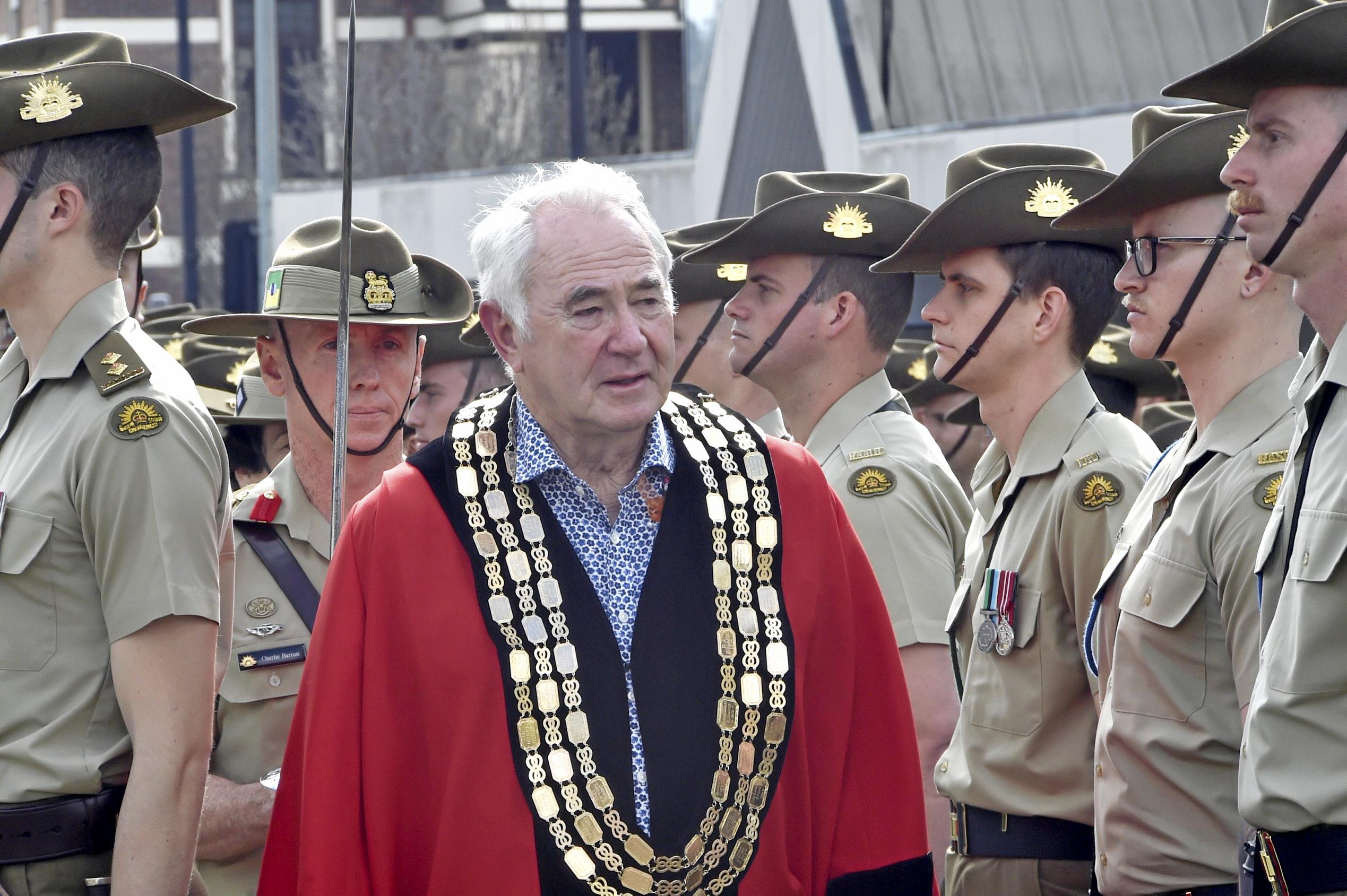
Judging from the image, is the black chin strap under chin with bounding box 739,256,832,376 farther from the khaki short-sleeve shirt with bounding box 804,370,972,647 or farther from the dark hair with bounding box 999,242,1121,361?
the dark hair with bounding box 999,242,1121,361

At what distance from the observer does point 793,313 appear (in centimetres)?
521

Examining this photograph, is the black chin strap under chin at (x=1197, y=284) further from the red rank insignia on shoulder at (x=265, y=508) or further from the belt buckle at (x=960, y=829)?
the red rank insignia on shoulder at (x=265, y=508)

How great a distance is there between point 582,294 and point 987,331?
63.2 inches

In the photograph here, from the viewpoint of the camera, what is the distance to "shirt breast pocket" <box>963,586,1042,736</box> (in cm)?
396

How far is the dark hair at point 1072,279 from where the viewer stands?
4.45 m

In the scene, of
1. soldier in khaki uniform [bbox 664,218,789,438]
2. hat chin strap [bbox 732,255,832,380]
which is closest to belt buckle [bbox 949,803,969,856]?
hat chin strap [bbox 732,255,832,380]

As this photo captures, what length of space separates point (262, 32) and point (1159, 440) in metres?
9.68

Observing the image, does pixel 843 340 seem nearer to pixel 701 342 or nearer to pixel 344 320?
pixel 701 342

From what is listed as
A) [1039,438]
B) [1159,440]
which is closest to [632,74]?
[1159,440]

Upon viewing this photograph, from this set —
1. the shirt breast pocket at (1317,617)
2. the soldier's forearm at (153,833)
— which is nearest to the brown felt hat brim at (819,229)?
the shirt breast pocket at (1317,617)

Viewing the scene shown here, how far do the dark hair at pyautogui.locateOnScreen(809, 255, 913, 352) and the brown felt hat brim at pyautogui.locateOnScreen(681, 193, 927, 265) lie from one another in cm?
3

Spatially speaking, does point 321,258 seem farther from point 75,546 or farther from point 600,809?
point 600,809

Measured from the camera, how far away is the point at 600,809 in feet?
9.55

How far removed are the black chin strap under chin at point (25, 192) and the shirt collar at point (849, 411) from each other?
228 cm
